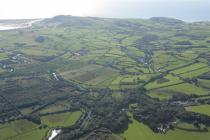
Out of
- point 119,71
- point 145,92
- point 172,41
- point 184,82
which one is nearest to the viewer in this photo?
point 145,92

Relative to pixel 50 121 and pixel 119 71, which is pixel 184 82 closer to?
pixel 119 71

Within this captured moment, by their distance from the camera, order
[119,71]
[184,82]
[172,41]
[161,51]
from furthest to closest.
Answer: [172,41], [161,51], [119,71], [184,82]

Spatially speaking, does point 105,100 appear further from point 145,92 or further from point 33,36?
point 33,36

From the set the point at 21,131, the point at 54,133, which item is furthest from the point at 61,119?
the point at 21,131

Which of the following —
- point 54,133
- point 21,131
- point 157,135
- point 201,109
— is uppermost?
point 201,109

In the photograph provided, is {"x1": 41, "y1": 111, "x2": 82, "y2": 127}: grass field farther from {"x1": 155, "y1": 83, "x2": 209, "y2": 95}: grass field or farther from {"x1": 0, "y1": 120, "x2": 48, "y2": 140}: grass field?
{"x1": 155, "y1": 83, "x2": 209, "y2": 95}: grass field

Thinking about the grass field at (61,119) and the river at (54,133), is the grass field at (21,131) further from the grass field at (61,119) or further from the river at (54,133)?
the grass field at (61,119)

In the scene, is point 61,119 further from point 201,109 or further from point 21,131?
point 201,109

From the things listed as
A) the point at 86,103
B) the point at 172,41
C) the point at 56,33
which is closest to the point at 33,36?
the point at 56,33

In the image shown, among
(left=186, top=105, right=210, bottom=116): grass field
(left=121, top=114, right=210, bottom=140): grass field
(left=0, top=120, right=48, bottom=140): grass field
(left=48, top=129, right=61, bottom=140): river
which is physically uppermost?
(left=186, top=105, right=210, bottom=116): grass field

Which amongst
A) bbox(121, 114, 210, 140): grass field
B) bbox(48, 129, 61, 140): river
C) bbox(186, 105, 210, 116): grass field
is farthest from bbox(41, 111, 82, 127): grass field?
A: bbox(186, 105, 210, 116): grass field

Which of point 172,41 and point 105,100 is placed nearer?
point 105,100
